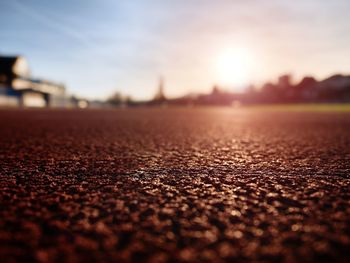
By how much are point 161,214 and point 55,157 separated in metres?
1.18

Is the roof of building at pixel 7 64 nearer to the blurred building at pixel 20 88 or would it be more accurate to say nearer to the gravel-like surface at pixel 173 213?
the blurred building at pixel 20 88

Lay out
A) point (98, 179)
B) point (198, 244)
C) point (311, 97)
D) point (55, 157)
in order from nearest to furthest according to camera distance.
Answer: point (198, 244) < point (98, 179) < point (55, 157) < point (311, 97)

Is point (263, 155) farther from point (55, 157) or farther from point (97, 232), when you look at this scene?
point (97, 232)

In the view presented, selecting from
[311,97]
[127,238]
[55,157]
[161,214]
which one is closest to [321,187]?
[161,214]

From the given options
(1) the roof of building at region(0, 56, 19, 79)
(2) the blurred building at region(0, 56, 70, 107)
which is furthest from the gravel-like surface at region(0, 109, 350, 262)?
(1) the roof of building at region(0, 56, 19, 79)

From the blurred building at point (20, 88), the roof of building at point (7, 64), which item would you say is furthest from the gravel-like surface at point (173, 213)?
the roof of building at point (7, 64)

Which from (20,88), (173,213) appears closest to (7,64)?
(20,88)

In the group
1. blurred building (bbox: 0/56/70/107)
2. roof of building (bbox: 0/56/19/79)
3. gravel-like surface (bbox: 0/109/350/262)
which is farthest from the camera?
roof of building (bbox: 0/56/19/79)

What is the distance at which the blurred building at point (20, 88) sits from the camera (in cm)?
3127

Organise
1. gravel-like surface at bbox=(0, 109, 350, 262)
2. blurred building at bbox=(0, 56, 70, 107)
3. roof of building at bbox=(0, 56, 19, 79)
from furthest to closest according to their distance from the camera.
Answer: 1. roof of building at bbox=(0, 56, 19, 79)
2. blurred building at bbox=(0, 56, 70, 107)
3. gravel-like surface at bbox=(0, 109, 350, 262)

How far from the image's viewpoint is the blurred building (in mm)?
31266

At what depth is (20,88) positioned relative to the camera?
35.0m

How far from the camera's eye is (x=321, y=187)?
3.49 ft

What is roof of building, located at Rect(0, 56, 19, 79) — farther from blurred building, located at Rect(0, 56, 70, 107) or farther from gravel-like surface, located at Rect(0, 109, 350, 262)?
gravel-like surface, located at Rect(0, 109, 350, 262)
